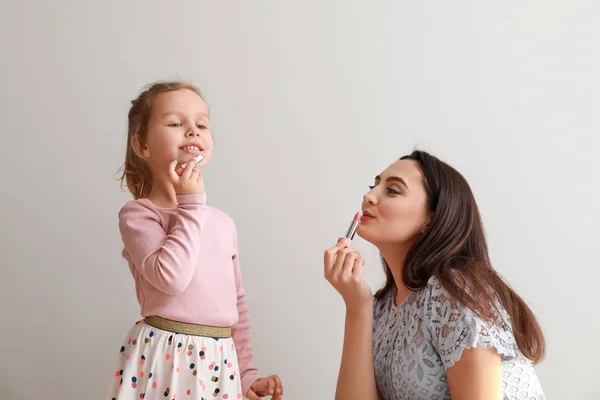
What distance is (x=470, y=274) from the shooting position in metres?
1.16

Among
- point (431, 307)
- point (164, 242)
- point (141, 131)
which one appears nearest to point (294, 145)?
point (141, 131)

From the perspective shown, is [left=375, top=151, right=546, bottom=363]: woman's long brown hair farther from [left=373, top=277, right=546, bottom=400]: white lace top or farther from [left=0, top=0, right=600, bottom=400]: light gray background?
[left=0, top=0, right=600, bottom=400]: light gray background

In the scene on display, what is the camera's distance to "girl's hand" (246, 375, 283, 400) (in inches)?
52.4

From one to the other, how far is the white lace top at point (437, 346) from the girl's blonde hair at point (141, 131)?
0.61 meters

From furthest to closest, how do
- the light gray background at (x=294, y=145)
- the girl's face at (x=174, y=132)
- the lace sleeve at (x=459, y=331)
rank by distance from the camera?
the light gray background at (x=294, y=145) → the girl's face at (x=174, y=132) → the lace sleeve at (x=459, y=331)

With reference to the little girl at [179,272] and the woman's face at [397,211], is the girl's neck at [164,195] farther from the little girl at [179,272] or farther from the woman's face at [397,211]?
the woman's face at [397,211]

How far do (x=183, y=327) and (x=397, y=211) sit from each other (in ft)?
1.52

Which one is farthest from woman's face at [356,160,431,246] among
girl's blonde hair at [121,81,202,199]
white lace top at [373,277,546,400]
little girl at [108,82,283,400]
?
girl's blonde hair at [121,81,202,199]

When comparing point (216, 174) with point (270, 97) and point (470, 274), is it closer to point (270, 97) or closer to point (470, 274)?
point (270, 97)

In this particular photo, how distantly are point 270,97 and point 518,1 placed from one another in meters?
0.76

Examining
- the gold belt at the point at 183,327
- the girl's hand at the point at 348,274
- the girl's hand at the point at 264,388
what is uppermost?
the girl's hand at the point at 348,274

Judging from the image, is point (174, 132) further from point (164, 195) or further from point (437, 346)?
point (437, 346)

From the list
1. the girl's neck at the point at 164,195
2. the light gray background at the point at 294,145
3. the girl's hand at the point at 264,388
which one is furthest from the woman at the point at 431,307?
the light gray background at the point at 294,145

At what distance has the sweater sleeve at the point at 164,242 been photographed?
1.20 metres
